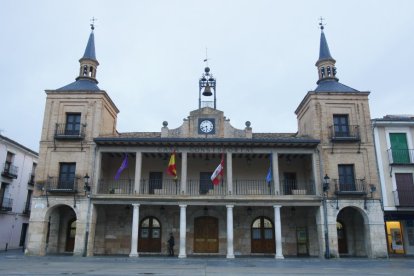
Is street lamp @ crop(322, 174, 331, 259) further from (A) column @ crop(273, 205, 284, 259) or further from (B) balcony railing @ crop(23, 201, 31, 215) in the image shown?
(B) balcony railing @ crop(23, 201, 31, 215)

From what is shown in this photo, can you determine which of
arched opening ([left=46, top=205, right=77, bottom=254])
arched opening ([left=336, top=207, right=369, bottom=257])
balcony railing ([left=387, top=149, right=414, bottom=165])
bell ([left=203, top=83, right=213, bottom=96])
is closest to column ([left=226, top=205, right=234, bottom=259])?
arched opening ([left=336, top=207, right=369, bottom=257])

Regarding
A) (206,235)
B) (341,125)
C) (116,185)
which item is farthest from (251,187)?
(116,185)

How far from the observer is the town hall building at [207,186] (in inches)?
832

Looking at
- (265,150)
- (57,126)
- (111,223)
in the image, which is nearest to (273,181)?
(265,150)

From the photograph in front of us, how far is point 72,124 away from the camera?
22.8 metres

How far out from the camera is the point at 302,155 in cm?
2406

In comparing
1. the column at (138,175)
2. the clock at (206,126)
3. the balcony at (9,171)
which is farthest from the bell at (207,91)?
the balcony at (9,171)

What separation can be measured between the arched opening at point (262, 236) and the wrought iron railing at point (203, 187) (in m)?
3.25

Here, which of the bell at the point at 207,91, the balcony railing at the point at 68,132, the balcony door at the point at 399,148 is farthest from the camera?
the bell at the point at 207,91

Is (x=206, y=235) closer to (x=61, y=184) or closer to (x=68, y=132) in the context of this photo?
(x=61, y=184)

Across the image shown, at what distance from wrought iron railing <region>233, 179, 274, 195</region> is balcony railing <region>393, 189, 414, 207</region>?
306 inches

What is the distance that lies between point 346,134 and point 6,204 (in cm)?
2556

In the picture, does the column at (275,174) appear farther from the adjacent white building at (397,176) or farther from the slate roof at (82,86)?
the slate roof at (82,86)

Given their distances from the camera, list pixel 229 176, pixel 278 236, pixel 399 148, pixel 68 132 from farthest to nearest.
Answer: pixel 399 148 → pixel 68 132 → pixel 229 176 → pixel 278 236
